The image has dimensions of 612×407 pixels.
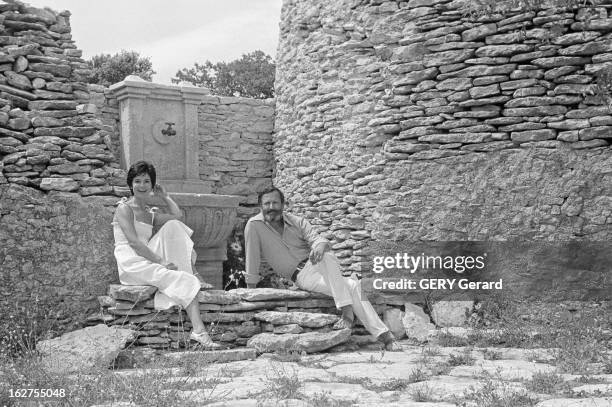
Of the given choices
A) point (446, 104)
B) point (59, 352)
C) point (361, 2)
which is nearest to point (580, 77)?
point (446, 104)

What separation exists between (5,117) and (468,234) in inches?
172

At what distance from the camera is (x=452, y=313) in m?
7.06

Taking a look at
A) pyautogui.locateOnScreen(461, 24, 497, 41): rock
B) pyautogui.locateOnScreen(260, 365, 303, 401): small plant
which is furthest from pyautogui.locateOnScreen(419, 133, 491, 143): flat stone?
pyautogui.locateOnScreen(260, 365, 303, 401): small plant

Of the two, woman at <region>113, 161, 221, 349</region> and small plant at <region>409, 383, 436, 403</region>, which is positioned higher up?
woman at <region>113, 161, 221, 349</region>

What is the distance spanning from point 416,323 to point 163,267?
8.32ft

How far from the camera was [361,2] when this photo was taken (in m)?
8.36

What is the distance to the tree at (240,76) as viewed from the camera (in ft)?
61.9

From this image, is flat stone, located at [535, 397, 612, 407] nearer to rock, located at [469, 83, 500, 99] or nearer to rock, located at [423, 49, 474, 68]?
rock, located at [469, 83, 500, 99]

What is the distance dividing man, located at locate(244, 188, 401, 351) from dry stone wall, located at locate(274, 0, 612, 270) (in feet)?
5.47

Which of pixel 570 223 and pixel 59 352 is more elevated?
pixel 570 223

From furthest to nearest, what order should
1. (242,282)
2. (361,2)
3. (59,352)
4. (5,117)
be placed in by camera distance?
(242,282) < (361,2) < (5,117) < (59,352)

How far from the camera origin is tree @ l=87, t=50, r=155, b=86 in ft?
55.5

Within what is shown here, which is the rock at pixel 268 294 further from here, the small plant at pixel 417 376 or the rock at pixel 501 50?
the rock at pixel 501 50

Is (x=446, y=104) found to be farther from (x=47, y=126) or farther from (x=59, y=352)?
(x=59, y=352)
